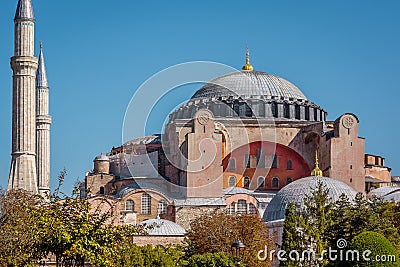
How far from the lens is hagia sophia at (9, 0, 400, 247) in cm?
4509

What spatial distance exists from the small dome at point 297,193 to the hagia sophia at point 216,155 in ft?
13.3

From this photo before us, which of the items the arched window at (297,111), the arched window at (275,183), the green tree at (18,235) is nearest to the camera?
the green tree at (18,235)

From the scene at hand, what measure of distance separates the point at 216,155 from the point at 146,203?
14.4 ft

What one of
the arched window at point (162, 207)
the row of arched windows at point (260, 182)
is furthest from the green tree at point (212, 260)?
the row of arched windows at point (260, 182)

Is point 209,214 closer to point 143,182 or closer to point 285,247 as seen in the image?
point 143,182

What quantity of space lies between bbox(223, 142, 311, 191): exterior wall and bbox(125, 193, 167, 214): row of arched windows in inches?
137

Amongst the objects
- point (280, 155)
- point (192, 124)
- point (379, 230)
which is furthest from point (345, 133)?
point (379, 230)

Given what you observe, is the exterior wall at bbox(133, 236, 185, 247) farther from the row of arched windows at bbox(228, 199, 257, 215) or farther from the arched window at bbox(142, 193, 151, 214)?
the arched window at bbox(142, 193, 151, 214)

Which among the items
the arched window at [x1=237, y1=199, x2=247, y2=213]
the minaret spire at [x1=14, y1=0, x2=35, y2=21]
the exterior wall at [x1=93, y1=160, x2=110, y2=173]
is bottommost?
the arched window at [x1=237, y1=199, x2=247, y2=213]

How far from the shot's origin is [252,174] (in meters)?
48.3

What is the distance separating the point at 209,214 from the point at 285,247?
15.2 m

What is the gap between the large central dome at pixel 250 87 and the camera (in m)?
51.7

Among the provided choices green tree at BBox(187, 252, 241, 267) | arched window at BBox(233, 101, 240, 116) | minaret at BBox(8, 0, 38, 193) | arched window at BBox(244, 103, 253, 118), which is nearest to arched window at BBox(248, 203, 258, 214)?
arched window at BBox(244, 103, 253, 118)

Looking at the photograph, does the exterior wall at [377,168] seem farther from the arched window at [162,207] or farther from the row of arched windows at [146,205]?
the row of arched windows at [146,205]
